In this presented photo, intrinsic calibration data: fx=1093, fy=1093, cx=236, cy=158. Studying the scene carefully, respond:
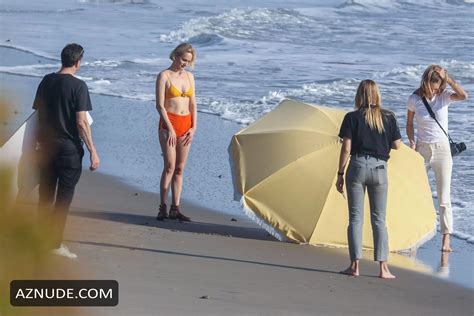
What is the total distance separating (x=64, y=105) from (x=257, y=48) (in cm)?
1849

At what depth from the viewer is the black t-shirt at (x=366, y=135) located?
7188mm

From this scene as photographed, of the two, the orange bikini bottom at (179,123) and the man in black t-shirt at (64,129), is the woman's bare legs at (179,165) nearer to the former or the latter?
the orange bikini bottom at (179,123)

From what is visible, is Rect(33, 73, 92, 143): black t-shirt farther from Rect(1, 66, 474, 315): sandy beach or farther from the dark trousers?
Rect(1, 66, 474, 315): sandy beach

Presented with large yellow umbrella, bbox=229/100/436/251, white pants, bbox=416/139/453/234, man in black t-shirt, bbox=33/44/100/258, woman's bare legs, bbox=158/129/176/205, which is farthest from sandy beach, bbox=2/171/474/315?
white pants, bbox=416/139/453/234

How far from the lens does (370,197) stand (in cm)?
734

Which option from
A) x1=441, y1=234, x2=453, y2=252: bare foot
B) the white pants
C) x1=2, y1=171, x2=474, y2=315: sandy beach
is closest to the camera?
x1=2, y1=171, x2=474, y2=315: sandy beach

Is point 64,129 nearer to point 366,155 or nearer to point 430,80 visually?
point 366,155

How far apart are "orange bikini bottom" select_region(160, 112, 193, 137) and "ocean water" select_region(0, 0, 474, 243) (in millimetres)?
1467

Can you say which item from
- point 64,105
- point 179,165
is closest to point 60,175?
point 64,105

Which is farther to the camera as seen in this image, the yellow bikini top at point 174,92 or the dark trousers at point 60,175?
the yellow bikini top at point 174,92

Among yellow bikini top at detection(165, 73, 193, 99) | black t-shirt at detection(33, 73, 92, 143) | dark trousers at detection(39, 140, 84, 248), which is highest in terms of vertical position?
black t-shirt at detection(33, 73, 92, 143)

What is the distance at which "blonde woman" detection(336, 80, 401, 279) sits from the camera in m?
7.19

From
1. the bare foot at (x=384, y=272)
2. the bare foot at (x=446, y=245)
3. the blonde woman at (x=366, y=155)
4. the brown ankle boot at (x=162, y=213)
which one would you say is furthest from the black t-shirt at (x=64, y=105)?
the bare foot at (x=446, y=245)

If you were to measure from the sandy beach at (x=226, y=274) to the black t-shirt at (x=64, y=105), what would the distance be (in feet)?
2.74
